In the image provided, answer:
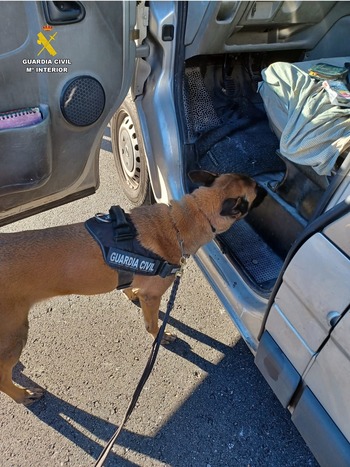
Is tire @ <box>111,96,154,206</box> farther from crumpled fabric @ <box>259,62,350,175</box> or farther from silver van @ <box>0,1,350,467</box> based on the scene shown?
crumpled fabric @ <box>259,62,350,175</box>

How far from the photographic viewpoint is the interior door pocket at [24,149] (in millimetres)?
2160

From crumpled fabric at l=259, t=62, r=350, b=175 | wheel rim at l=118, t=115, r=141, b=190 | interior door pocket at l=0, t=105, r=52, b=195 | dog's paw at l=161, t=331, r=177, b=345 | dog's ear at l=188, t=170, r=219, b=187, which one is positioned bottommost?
dog's paw at l=161, t=331, r=177, b=345

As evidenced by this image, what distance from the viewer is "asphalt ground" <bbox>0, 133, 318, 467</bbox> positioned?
2.24 meters

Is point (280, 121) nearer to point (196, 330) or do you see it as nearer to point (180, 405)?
point (196, 330)

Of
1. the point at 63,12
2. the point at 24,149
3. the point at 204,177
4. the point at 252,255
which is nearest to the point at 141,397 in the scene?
the point at 252,255

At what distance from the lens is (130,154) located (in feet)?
10.9

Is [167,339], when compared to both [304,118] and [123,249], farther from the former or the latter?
[304,118]

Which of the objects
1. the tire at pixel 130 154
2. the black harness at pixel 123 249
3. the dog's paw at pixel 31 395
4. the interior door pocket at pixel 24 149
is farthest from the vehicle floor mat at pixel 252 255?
the dog's paw at pixel 31 395

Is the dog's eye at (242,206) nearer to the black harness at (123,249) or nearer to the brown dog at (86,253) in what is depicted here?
the brown dog at (86,253)

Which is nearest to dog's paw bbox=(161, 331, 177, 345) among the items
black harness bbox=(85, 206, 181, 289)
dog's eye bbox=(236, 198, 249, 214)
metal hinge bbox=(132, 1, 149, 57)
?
black harness bbox=(85, 206, 181, 289)

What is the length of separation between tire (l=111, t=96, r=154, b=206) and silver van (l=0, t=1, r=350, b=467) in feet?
0.07

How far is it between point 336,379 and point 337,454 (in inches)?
14.3

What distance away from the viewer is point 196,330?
2.84 meters

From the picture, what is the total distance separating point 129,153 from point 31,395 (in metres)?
2.04
